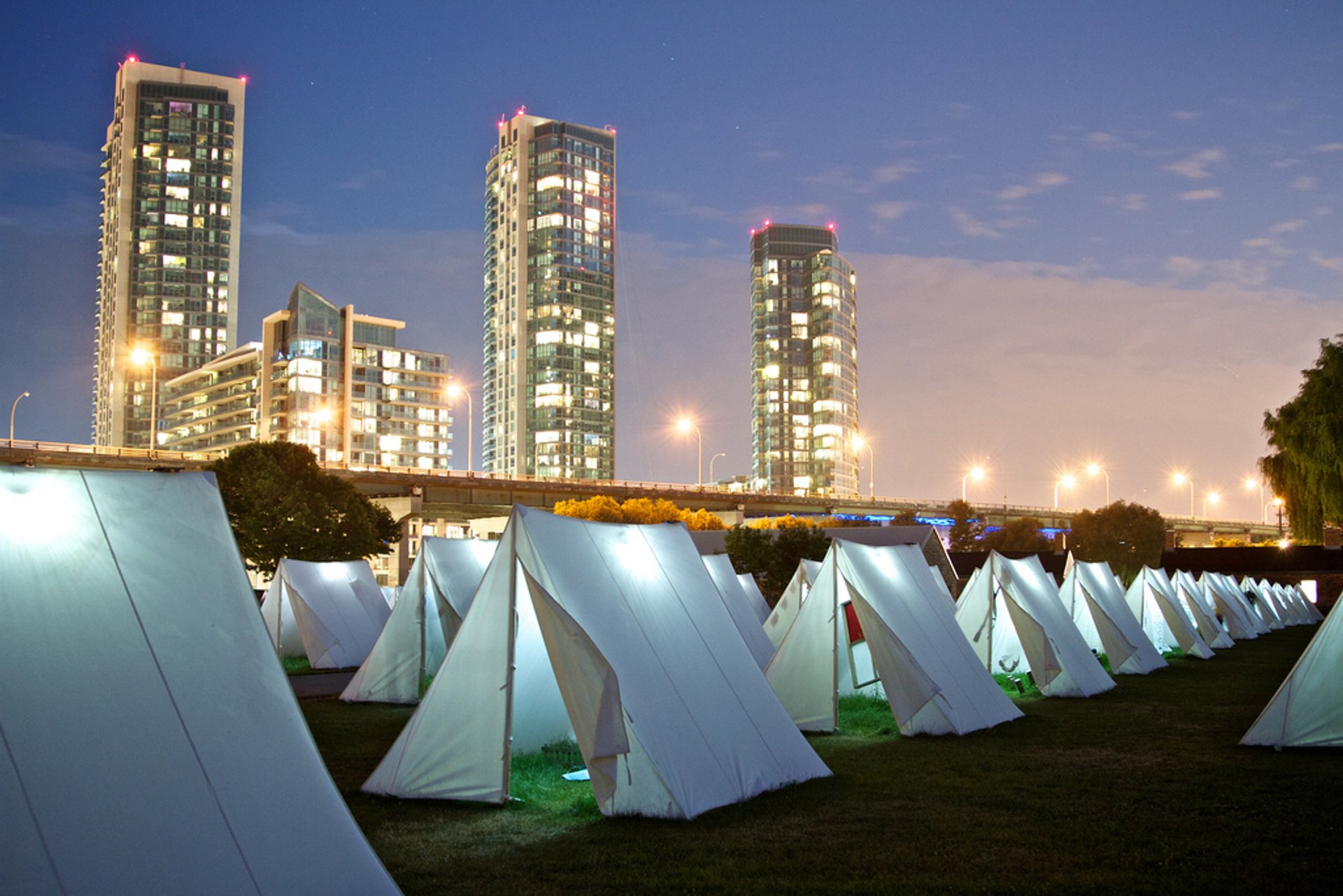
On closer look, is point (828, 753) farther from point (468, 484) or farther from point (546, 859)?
point (468, 484)

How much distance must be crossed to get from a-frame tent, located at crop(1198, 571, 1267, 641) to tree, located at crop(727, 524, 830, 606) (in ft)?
50.6

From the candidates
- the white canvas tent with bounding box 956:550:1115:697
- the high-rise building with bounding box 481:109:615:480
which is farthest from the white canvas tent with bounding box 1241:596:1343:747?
the high-rise building with bounding box 481:109:615:480

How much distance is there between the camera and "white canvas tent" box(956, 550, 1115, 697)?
1709cm

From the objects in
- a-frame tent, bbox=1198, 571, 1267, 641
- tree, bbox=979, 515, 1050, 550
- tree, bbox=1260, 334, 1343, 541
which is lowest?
a-frame tent, bbox=1198, 571, 1267, 641

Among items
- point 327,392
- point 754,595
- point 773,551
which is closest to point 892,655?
point 754,595

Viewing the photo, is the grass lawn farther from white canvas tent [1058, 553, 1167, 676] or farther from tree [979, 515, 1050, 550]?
tree [979, 515, 1050, 550]

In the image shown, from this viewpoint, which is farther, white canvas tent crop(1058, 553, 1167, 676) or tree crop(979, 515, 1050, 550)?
tree crop(979, 515, 1050, 550)

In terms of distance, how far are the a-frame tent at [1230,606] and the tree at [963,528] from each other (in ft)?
186

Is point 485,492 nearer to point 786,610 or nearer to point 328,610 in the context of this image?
point 328,610

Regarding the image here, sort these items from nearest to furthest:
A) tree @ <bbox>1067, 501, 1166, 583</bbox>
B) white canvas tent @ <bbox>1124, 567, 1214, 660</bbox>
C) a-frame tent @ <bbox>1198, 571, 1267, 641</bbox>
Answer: white canvas tent @ <bbox>1124, 567, 1214, 660</bbox>
a-frame tent @ <bbox>1198, 571, 1267, 641</bbox>
tree @ <bbox>1067, 501, 1166, 583</bbox>

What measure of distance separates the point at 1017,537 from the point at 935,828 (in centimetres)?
8282

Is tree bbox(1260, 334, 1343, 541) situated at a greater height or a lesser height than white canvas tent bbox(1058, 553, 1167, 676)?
greater

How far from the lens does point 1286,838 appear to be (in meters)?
7.61

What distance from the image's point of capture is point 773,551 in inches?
1845
